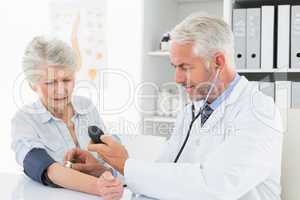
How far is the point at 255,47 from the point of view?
6.80ft

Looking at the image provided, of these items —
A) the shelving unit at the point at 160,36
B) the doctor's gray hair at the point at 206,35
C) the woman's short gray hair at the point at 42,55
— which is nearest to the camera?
the doctor's gray hair at the point at 206,35

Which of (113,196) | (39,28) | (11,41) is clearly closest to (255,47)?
(113,196)

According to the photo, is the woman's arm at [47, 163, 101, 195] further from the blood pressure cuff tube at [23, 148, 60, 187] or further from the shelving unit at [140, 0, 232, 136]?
the shelving unit at [140, 0, 232, 136]

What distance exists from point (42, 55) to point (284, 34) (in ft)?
4.22

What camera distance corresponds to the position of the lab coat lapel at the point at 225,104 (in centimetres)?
117

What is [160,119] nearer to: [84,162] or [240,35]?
[240,35]

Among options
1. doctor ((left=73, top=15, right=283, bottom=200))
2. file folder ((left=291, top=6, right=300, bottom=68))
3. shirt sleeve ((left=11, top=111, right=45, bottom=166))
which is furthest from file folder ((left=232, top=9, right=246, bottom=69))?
shirt sleeve ((left=11, top=111, right=45, bottom=166))

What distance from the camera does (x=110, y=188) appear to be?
108cm

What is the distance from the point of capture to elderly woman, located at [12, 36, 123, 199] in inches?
48.6

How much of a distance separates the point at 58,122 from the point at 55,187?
1.12ft

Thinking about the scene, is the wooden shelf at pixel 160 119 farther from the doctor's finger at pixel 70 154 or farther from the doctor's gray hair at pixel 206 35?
the doctor's gray hair at pixel 206 35

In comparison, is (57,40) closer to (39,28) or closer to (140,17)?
(140,17)

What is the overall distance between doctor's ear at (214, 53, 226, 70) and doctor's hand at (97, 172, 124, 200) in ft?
1.57

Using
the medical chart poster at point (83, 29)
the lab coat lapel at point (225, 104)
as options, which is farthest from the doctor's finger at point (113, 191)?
the medical chart poster at point (83, 29)
